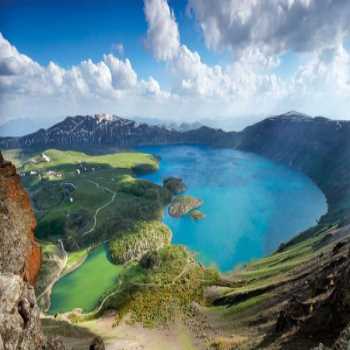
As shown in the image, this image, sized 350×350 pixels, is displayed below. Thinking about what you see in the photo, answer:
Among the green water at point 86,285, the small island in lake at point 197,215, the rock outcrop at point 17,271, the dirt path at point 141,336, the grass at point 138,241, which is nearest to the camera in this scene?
the rock outcrop at point 17,271

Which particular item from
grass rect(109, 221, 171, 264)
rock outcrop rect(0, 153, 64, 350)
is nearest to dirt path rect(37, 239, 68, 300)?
grass rect(109, 221, 171, 264)

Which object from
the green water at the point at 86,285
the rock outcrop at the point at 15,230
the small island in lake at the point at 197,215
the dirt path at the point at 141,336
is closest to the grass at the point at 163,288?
the dirt path at the point at 141,336

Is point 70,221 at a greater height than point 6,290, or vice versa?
point 6,290

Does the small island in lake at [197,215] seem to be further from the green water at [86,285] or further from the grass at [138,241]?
the green water at [86,285]

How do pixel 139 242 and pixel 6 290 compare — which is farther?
pixel 139 242

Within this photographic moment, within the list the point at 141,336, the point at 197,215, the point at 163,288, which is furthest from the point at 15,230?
the point at 197,215

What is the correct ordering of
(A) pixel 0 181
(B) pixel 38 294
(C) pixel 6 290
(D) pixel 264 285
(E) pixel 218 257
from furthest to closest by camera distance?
(E) pixel 218 257 < (B) pixel 38 294 < (D) pixel 264 285 < (A) pixel 0 181 < (C) pixel 6 290

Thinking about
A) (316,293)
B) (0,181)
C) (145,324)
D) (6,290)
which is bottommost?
(145,324)

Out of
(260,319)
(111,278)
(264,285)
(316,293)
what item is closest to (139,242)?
(111,278)

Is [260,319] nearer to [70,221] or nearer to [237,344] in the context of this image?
[237,344]
